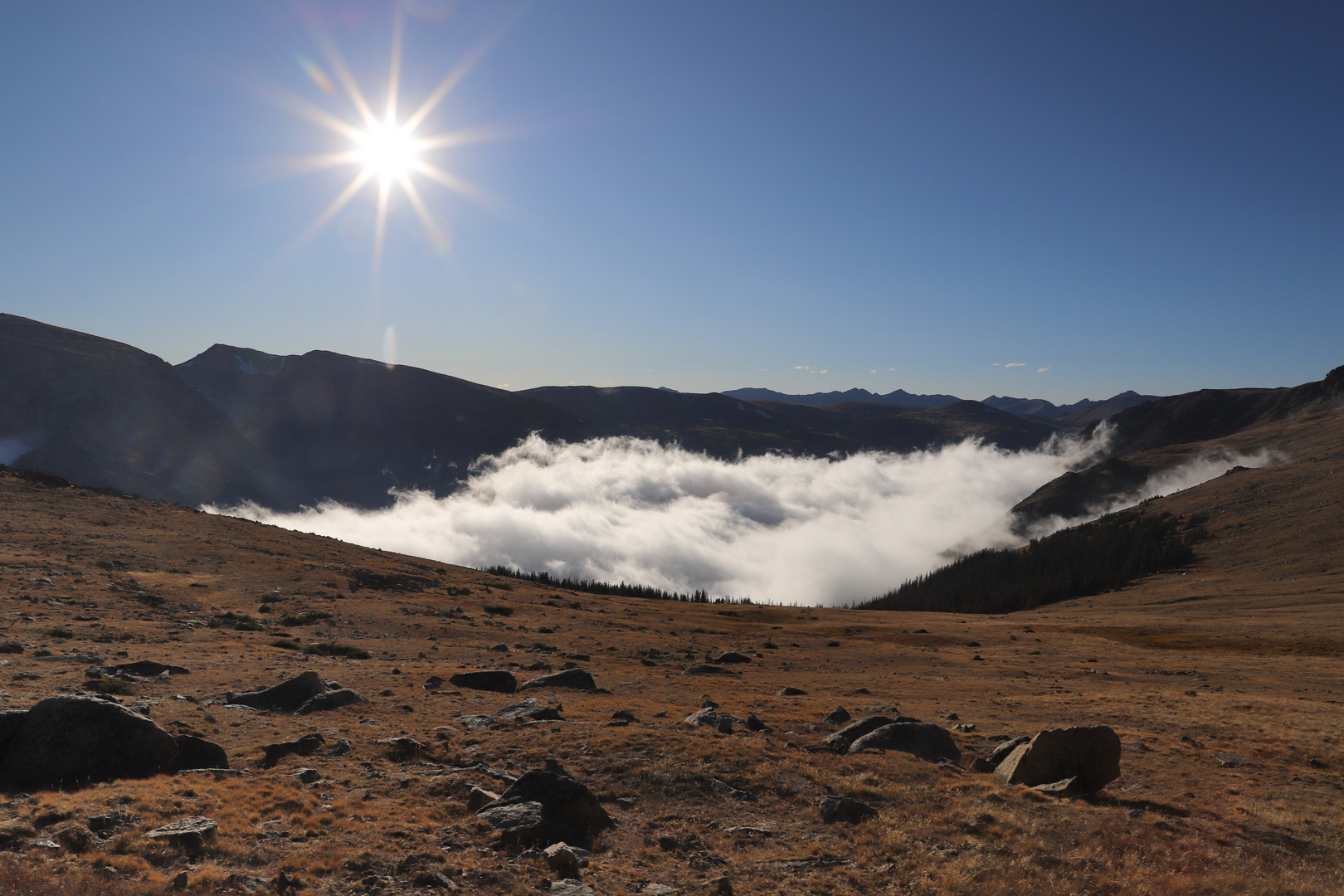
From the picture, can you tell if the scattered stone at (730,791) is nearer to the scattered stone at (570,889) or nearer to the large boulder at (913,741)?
the large boulder at (913,741)

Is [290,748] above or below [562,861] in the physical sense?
above

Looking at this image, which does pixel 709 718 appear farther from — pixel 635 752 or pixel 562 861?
pixel 562 861

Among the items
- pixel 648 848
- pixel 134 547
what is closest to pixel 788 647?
pixel 648 848

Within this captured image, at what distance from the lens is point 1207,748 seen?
90.8 feet

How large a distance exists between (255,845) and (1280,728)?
41.6 meters

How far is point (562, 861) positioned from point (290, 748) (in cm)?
1069

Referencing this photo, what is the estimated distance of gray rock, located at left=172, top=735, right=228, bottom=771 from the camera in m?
17.5

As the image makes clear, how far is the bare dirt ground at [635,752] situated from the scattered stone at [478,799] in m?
0.50

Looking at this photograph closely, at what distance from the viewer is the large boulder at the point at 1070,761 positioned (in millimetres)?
20969

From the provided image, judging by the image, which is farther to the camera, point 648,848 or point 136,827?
point 648,848

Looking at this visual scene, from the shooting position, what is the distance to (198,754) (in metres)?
17.7

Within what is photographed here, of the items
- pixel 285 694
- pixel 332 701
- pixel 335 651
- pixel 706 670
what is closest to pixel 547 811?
pixel 332 701

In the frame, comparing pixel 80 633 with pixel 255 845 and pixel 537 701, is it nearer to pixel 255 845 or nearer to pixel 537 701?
pixel 537 701

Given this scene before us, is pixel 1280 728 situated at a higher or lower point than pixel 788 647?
higher
